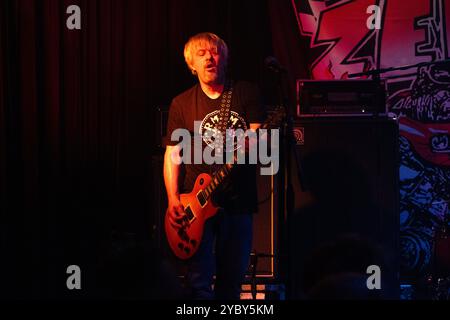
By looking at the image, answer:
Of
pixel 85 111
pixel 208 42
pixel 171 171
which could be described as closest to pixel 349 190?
pixel 171 171

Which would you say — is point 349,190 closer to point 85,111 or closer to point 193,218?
point 193,218

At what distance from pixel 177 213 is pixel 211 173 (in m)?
0.31

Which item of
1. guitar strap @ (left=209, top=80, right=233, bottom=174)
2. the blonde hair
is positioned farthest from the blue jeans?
the blonde hair

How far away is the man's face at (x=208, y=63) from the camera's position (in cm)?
383

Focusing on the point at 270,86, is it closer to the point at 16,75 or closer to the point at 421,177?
the point at 421,177

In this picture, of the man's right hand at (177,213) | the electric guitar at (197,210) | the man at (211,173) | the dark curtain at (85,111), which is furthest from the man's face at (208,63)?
the dark curtain at (85,111)

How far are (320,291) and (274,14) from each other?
3984 mm

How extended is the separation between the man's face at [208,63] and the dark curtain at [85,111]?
1439 mm

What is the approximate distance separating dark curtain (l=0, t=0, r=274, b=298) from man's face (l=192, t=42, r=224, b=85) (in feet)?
4.72

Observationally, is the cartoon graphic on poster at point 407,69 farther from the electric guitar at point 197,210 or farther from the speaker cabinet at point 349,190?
the electric guitar at point 197,210

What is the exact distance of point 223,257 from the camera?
3727mm

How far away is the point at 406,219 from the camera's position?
5586 mm

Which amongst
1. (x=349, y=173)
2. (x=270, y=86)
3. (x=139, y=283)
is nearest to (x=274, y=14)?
(x=270, y=86)

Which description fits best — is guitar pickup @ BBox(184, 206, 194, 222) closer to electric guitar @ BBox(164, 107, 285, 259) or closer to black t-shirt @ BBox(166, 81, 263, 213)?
electric guitar @ BBox(164, 107, 285, 259)
